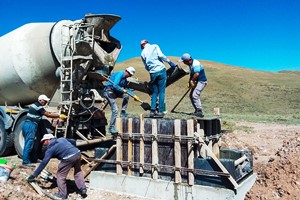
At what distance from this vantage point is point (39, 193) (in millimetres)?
7258

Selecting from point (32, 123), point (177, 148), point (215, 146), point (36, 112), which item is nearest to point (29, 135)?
point (32, 123)

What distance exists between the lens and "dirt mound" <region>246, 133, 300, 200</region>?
6.32 metres

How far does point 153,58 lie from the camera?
8312 millimetres

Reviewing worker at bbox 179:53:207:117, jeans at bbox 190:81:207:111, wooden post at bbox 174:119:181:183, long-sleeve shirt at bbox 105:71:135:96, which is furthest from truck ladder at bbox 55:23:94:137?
wooden post at bbox 174:119:181:183

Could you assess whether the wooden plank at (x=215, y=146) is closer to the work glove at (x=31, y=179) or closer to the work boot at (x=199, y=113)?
the work boot at (x=199, y=113)

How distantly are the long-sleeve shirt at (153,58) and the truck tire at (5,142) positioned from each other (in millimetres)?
4262

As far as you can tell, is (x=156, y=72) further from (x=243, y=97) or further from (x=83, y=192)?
(x=243, y=97)

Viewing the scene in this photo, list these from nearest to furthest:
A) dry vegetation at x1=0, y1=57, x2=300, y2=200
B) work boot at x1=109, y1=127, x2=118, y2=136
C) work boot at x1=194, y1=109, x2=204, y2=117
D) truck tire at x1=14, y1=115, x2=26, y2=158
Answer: dry vegetation at x1=0, y1=57, x2=300, y2=200, work boot at x1=109, y1=127, x2=118, y2=136, work boot at x1=194, y1=109, x2=204, y2=117, truck tire at x1=14, y1=115, x2=26, y2=158

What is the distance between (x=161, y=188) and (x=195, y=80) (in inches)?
101

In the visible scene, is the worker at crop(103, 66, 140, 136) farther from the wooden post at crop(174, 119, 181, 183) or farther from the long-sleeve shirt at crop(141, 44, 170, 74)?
the wooden post at crop(174, 119, 181, 183)

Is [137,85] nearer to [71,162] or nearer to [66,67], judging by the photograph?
[66,67]

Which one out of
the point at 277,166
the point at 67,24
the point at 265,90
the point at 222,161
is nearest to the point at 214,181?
the point at 222,161

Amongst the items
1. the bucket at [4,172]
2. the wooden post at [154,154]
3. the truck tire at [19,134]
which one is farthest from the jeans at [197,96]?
the truck tire at [19,134]

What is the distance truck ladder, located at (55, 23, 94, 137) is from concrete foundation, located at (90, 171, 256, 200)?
6.40 feet
